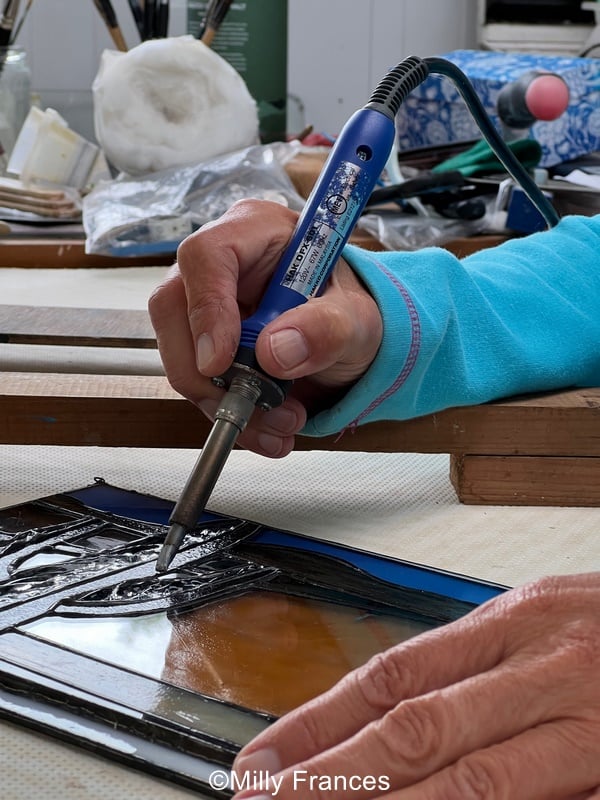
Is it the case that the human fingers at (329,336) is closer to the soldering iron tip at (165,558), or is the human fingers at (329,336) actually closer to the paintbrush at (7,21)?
the soldering iron tip at (165,558)

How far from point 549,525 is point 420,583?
146 mm

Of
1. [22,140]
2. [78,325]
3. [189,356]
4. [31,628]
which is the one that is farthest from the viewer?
[22,140]

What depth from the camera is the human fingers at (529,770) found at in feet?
1.01

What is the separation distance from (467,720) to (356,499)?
0.33 m

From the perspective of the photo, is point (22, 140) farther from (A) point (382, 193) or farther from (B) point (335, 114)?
(B) point (335, 114)

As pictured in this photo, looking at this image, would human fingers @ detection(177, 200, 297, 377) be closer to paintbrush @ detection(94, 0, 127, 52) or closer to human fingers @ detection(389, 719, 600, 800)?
human fingers @ detection(389, 719, 600, 800)

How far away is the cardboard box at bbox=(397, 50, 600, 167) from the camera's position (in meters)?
1.46

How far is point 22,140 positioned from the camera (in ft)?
5.27

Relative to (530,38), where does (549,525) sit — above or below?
below

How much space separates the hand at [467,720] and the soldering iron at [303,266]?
0.61 ft

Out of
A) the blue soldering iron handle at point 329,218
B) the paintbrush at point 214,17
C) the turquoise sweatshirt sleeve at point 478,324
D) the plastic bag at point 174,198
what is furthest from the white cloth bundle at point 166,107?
the blue soldering iron handle at point 329,218

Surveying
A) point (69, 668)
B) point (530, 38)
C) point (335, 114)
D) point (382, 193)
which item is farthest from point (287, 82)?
point (69, 668)

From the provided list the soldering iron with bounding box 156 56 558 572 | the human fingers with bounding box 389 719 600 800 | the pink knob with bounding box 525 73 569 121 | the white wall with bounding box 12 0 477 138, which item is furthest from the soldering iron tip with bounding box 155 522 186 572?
the white wall with bounding box 12 0 477 138

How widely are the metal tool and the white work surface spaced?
0.09m
